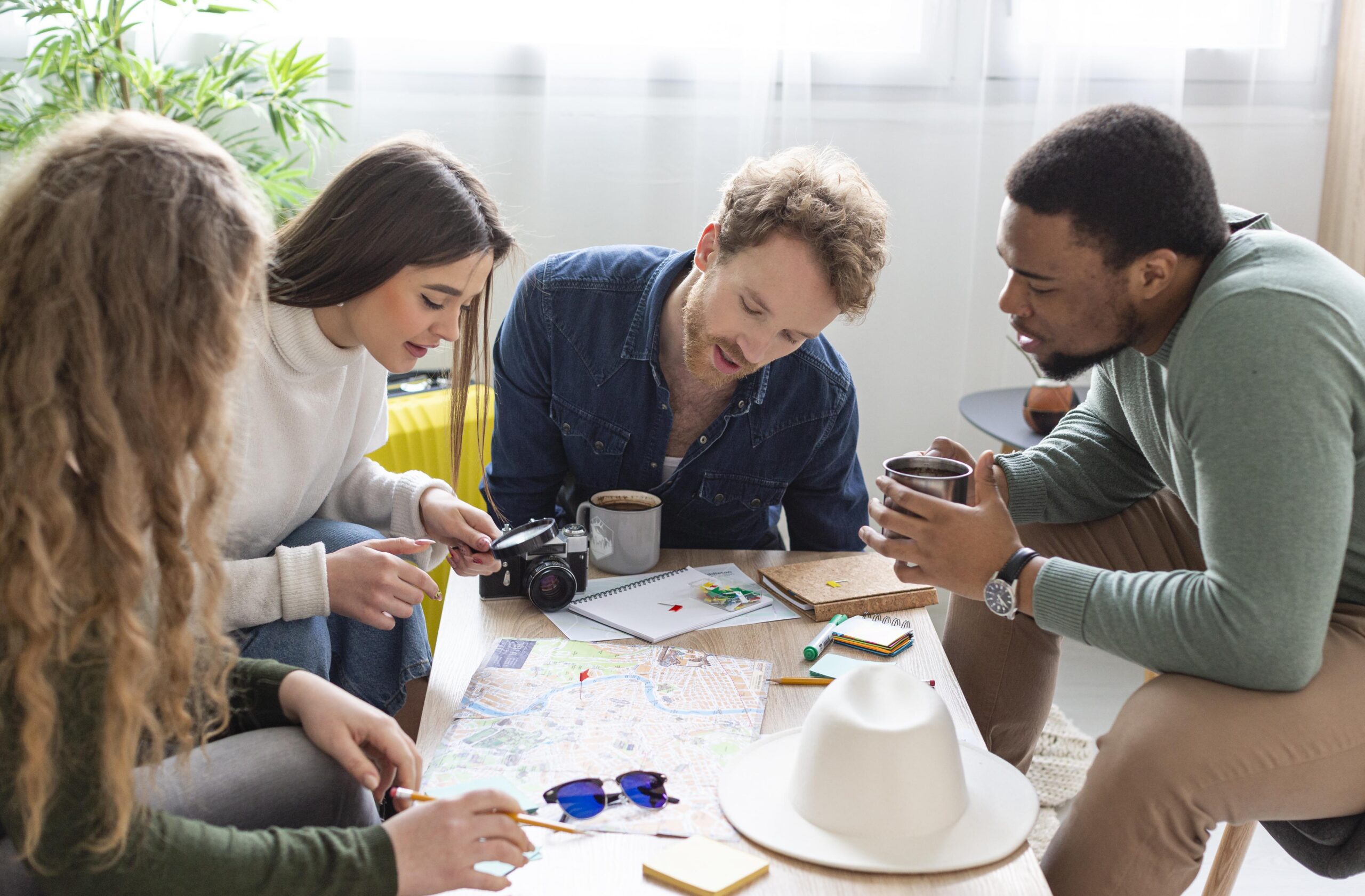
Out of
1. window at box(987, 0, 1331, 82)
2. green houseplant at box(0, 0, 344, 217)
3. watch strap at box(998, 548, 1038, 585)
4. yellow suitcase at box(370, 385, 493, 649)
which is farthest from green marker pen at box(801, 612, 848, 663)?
window at box(987, 0, 1331, 82)

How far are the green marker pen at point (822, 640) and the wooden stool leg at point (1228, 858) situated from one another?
1.73 ft

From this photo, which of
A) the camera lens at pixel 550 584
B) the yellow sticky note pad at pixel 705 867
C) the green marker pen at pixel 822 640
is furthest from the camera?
the camera lens at pixel 550 584

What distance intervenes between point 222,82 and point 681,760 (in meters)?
A: 1.75

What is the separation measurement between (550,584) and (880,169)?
172cm

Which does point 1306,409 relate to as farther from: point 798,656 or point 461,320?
point 461,320

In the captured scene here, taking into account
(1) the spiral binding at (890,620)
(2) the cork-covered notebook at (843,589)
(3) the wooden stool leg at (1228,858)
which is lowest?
(3) the wooden stool leg at (1228,858)

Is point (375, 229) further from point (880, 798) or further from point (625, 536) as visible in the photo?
point (880, 798)

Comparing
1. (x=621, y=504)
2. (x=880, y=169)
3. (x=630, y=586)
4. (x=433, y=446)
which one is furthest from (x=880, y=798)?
(x=880, y=169)

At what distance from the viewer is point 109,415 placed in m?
0.81

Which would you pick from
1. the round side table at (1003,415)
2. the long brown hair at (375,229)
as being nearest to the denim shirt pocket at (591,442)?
the long brown hair at (375,229)

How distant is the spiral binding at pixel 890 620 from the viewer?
1436 mm

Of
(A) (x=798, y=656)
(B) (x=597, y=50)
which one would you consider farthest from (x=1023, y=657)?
(B) (x=597, y=50)

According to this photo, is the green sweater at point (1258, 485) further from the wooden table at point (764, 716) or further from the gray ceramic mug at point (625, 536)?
the gray ceramic mug at point (625, 536)

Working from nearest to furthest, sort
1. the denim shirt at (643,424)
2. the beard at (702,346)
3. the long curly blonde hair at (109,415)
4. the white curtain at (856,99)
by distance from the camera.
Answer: the long curly blonde hair at (109,415) < the beard at (702,346) < the denim shirt at (643,424) < the white curtain at (856,99)
